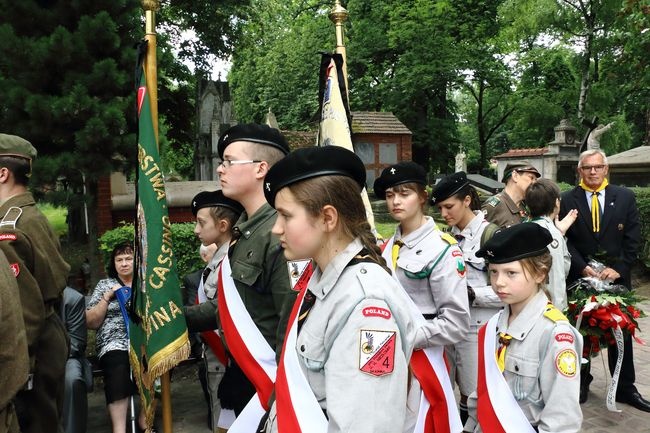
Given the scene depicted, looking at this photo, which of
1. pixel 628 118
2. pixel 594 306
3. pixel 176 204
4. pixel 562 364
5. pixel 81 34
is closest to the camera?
pixel 562 364

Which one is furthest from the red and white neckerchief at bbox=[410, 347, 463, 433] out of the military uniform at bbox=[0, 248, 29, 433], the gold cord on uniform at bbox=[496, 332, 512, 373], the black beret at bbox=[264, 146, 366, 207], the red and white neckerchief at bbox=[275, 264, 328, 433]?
the military uniform at bbox=[0, 248, 29, 433]

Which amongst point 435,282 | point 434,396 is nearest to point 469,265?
point 435,282

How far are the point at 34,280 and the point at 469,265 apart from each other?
2950 millimetres

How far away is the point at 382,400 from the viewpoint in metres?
1.48

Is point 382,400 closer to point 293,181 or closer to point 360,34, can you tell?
point 293,181

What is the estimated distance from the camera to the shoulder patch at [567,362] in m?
2.46

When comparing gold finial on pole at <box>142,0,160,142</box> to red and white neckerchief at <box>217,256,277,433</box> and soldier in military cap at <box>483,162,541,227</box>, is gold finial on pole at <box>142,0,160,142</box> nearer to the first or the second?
red and white neckerchief at <box>217,256,277,433</box>

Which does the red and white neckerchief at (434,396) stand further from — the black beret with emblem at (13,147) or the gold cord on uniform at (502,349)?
the black beret with emblem at (13,147)

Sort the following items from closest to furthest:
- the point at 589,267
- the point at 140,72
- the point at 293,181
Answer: the point at 293,181 < the point at 140,72 < the point at 589,267

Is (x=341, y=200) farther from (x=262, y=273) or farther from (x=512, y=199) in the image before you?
(x=512, y=199)

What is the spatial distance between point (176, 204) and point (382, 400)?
27.1 feet

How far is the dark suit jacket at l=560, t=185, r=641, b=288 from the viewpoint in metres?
5.27

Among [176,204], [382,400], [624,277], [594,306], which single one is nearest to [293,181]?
[382,400]

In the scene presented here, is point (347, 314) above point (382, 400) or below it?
above
